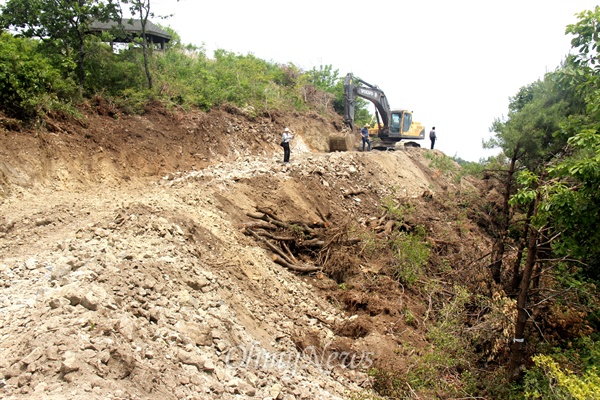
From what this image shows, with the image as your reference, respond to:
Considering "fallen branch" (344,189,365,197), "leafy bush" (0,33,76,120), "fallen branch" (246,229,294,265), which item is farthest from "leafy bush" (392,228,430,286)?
"leafy bush" (0,33,76,120)

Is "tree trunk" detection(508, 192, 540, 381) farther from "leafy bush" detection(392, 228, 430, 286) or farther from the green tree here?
the green tree

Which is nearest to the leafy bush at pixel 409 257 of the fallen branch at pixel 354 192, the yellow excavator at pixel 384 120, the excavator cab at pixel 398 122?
the fallen branch at pixel 354 192

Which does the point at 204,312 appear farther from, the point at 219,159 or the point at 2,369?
the point at 219,159

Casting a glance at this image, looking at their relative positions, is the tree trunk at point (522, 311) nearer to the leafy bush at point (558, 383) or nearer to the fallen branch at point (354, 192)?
Answer: the leafy bush at point (558, 383)

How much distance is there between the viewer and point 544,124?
9.71 meters

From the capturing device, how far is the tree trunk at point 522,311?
17.8 ft

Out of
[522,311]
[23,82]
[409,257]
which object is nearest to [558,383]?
[522,311]

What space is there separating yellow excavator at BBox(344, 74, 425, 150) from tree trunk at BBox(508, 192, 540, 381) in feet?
43.9

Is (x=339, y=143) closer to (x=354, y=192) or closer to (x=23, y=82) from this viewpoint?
(x=354, y=192)

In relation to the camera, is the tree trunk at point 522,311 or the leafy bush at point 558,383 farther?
the tree trunk at point 522,311

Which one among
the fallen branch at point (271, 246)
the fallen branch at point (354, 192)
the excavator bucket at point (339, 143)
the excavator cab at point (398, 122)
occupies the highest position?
the excavator cab at point (398, 122)

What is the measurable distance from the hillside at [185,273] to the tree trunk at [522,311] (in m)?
0.61

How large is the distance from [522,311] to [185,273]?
4.35 meters

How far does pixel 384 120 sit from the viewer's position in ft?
65.9
